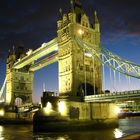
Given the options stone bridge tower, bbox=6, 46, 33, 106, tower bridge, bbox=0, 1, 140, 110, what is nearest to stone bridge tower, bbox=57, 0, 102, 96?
tower bridge, bbox=0, 1, 140, 110

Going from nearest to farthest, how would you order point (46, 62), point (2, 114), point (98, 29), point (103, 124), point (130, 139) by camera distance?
point (130, 139) < point (103, 124) < point (98, 29) < point (46, 62) < point (2, 114)

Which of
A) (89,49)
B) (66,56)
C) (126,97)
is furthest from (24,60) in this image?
(126,97)

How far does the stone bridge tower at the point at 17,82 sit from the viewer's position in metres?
69.7

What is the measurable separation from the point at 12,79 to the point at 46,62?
15734mm

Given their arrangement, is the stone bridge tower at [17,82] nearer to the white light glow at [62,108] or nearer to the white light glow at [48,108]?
the white light glow at [48,108]

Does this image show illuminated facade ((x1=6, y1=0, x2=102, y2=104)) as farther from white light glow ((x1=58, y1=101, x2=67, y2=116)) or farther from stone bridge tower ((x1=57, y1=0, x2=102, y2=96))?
white light glow ((x1=58, y1=101, x2=67, y2=116))

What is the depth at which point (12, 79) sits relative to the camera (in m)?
69.6

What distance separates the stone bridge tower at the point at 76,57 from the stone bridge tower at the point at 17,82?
26285mm

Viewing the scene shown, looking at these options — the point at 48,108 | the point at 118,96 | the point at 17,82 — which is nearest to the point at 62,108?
the point at 48,108

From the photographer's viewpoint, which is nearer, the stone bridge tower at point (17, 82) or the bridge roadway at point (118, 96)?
the bridge roadway at point (118, 96)

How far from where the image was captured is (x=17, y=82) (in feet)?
Result: 230

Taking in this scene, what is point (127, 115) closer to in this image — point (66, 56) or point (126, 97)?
point (66, 56)

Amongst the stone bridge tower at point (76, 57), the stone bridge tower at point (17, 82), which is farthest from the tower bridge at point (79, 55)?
the stone bridge tower at point (17, 82)

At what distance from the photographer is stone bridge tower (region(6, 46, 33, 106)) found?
2744 inches
